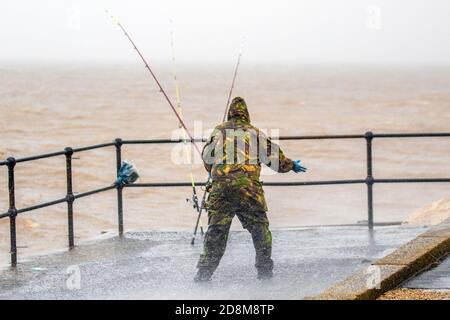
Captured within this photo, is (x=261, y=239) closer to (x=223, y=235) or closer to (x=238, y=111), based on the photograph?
(x=223, y=235)

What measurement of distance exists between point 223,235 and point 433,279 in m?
2.09

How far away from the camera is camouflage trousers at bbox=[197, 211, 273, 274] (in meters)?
9.94

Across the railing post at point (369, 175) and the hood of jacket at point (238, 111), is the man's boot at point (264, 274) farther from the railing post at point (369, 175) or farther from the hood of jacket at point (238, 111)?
the railing post at point (369, 175)

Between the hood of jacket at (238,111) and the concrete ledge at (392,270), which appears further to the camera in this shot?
the hood of jacket at (238,111)

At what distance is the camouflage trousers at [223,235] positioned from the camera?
32.6 feet

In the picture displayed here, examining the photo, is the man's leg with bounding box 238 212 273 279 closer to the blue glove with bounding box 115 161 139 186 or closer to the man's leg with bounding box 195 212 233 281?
the man's leg with bounding box 195 212 233 281

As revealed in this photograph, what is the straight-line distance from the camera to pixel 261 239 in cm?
999

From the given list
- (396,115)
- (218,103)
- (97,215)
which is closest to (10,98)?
(218,103)

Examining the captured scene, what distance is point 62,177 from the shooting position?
1585 inches

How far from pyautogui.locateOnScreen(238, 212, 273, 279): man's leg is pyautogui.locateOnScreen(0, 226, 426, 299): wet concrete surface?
0.13 metres

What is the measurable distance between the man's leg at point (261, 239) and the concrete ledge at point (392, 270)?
1.28m

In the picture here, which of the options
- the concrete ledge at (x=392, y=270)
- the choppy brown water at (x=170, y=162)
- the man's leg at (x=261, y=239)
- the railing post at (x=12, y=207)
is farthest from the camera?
the choppy brown water at (x=170, y=162)

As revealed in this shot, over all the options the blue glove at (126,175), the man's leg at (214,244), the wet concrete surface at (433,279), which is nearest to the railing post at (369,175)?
the blue glove at (126,175)

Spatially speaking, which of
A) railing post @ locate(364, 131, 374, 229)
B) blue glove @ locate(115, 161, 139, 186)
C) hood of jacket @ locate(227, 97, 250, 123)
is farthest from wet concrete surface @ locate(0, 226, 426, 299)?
hood of jacket @ locate(227, 97, 250, 123)
